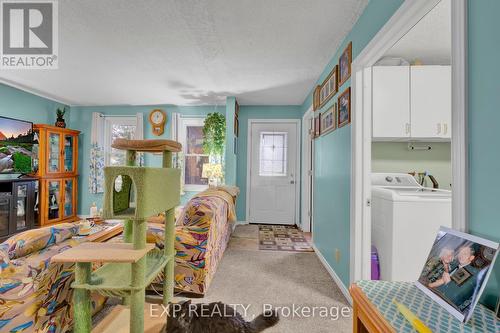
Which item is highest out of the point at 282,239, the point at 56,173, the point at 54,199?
the point at 56,173

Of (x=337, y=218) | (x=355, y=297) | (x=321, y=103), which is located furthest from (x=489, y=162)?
(x=321, y=103)

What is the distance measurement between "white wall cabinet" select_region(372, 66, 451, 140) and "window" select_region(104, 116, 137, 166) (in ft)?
14.7

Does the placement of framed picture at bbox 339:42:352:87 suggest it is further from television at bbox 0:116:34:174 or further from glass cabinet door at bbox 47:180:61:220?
glass cabinet door at bbox 47:180:61:220

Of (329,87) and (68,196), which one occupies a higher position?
(329,87)

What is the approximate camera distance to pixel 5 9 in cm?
185

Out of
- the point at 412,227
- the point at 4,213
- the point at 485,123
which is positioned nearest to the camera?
the point at 485,123

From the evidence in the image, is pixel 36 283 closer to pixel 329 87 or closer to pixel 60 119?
pixel 329 87

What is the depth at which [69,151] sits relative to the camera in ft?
14.8

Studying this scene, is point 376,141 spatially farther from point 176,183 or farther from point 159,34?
point 159,34

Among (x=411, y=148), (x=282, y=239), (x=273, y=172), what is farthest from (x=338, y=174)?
(x=273, y=172)

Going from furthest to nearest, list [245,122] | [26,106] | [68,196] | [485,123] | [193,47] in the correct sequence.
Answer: [245,122], [68,196], [26,106], [193,47], [485,123]

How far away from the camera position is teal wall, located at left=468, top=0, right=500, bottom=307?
764 millimetres

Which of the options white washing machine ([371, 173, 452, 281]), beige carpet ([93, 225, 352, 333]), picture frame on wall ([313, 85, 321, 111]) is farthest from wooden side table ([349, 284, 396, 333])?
picture frame on wall ([313, 85, 321, 111])

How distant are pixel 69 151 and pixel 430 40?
5836 mm
